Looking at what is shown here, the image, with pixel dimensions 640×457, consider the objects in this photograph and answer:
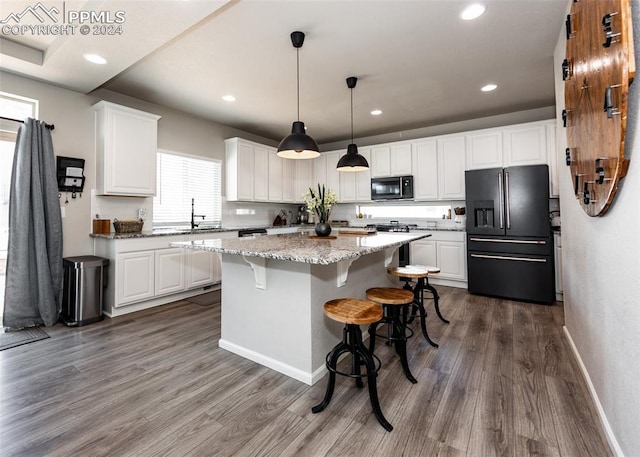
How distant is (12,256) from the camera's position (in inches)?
118

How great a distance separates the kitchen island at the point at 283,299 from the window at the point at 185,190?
8.09ft

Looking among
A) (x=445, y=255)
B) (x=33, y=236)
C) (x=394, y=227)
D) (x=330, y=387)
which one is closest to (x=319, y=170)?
(x=394, y=227)

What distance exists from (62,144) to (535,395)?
5.04m

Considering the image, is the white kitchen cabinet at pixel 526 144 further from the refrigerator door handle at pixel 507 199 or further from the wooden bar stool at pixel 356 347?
the wooden bar stool at pixel 356 347

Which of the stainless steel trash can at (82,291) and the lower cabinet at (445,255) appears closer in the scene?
the stainless steel trash can at (82,291)

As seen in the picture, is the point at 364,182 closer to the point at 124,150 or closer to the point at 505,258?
the point at 505,258

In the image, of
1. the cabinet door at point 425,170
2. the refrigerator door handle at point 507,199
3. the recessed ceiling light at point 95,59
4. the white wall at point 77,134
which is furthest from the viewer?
the cabinet door at point 425,170

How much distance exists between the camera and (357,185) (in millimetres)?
5840

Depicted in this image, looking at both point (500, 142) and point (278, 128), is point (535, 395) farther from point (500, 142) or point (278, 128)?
point (278, 128)

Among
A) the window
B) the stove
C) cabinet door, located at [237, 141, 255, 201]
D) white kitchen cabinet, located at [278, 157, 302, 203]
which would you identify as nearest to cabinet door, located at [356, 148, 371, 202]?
the stove

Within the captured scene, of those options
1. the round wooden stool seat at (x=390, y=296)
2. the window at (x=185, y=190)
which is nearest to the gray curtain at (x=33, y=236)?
the window at (x=185, y=190)

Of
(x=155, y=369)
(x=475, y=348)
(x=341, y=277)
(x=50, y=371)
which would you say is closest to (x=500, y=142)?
(x=475, y=348)

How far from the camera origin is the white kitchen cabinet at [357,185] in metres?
5.69

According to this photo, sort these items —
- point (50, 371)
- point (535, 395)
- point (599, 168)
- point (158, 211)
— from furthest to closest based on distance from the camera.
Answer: point (158, 211)
point (50, 371)
point (535, 395)
point (599, 168)
